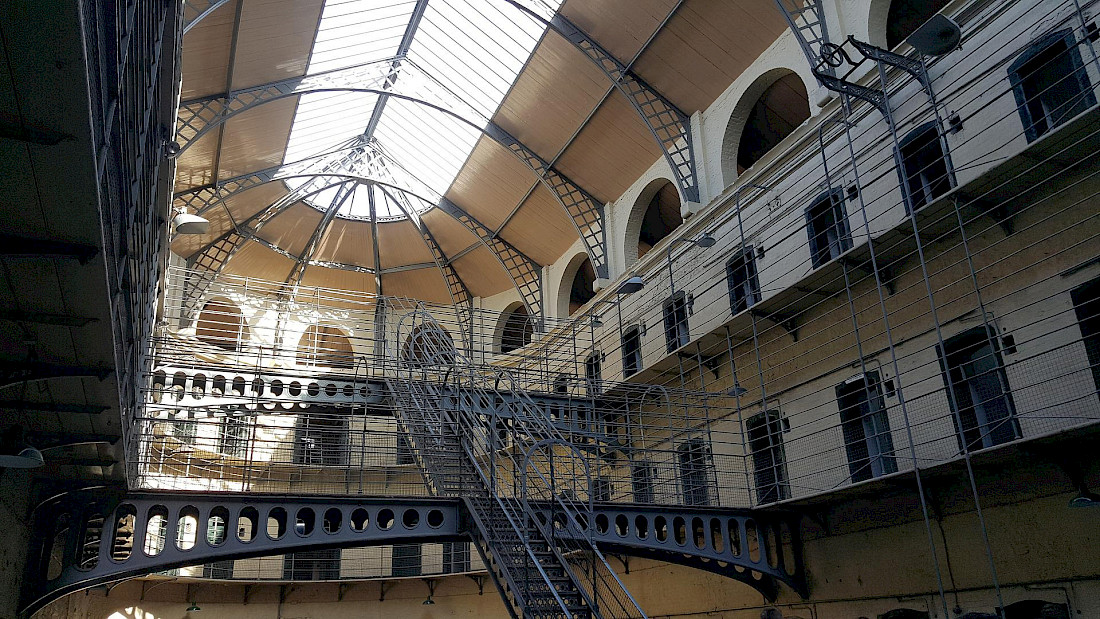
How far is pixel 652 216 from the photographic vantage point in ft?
55.5

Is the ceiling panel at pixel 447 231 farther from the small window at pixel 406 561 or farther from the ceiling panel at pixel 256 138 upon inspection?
the small window at pixel 406 561

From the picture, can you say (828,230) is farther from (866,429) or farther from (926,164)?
(866,429)

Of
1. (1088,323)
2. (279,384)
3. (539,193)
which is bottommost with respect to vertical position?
(1088,323)

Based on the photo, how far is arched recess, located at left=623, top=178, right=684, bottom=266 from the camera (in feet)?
50.1

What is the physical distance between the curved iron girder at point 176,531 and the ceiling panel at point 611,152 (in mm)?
8563

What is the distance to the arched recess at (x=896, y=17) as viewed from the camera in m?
9.96

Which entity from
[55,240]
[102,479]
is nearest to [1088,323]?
[55,240]

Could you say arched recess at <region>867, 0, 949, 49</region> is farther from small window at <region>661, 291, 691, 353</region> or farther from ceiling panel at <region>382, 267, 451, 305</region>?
ceiling panel at <region>382, 267, 451, 305</region>

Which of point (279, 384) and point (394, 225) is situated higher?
point (394, 225)

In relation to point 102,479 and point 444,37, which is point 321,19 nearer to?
point 444,37

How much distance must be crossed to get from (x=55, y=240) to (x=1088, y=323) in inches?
320

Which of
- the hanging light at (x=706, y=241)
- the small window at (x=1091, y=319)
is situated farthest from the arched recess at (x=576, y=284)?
the small window at (x=1091, y=319)

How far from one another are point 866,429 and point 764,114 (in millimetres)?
6536

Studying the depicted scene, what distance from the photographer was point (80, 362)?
458 centimetres
